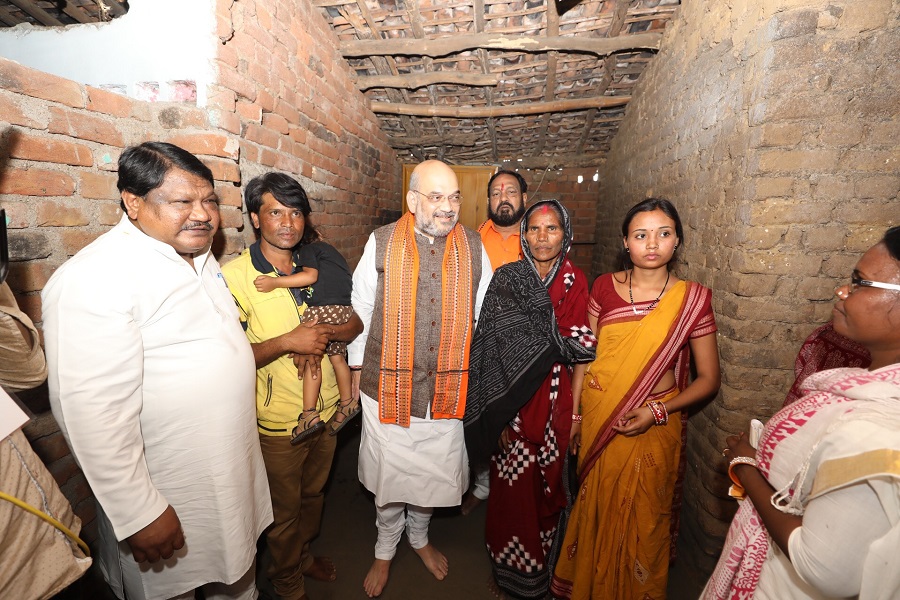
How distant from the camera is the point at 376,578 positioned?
2180mm

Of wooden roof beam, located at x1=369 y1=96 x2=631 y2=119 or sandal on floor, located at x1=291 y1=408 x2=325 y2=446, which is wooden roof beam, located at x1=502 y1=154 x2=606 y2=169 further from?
sandal on floor, located at x1=291 y1=408 x2=325 y2=446

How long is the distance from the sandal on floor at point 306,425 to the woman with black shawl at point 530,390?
78 centimetres

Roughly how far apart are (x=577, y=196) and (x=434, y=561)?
4824 millimetres

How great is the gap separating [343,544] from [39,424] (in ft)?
5.85

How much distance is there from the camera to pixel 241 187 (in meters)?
2.18

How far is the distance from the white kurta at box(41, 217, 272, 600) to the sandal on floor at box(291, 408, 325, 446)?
23cm

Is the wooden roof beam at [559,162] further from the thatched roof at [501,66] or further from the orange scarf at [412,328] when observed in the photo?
the orange scarf at [412,328]

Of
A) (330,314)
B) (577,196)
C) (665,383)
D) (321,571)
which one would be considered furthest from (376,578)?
(577,196)

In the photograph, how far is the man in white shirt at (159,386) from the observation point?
1111 mm

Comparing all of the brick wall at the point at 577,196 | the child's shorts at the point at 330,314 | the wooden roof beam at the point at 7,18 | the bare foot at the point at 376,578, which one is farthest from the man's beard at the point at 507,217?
the wooden roof beam at the point at 7,18

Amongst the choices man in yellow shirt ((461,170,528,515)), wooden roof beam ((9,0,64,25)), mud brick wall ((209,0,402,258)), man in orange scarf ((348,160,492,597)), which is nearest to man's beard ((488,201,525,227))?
man in yellow shirt ((461,170,528,515))

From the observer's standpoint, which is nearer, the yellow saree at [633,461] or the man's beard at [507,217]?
the yellow saree at [633,461]

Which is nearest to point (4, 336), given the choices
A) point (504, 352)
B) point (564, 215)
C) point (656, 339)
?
point (504, 352)

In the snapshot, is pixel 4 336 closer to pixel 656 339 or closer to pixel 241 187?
pixel 241 187
